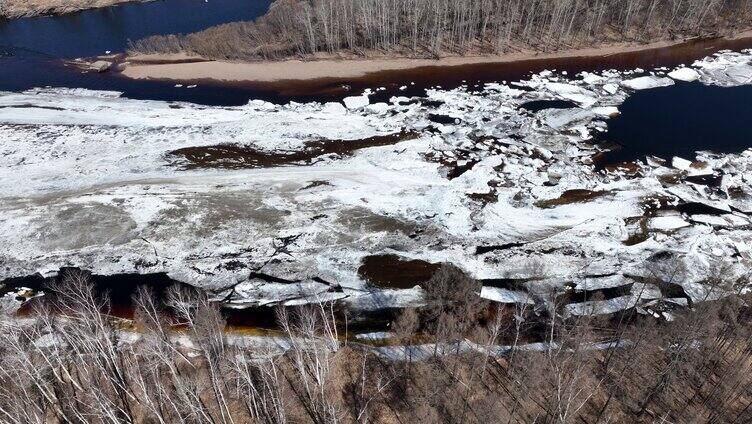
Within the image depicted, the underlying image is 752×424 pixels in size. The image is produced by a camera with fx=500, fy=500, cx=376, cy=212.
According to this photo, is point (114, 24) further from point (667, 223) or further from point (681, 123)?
point (667, 223)

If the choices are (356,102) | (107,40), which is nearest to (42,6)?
(107,40)

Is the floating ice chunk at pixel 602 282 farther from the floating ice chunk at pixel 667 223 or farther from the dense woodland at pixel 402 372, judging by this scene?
the floating ice chunk at pixel 667 223

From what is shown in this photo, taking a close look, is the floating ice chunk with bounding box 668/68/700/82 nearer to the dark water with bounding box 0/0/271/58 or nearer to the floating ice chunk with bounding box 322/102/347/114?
the floating ice chunk with bounding box 322/102/347/114

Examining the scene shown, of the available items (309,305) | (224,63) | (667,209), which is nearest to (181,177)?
(309,305)

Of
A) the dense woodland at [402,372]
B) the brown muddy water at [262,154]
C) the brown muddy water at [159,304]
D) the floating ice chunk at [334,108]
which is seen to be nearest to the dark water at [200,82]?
the floating ice chunk at [334,108]

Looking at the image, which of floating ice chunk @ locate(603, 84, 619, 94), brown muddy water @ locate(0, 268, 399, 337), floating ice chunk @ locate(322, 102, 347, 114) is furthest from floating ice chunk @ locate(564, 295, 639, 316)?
floating ice chunk @ locate(322, 102, 347, 114)

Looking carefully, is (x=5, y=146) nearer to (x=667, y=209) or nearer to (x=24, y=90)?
(x=24, y=90)
